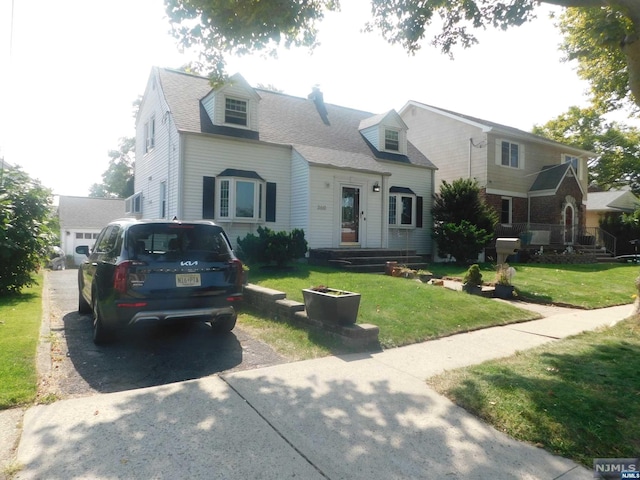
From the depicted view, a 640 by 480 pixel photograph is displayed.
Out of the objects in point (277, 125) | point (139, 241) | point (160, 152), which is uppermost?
point (277, 125)

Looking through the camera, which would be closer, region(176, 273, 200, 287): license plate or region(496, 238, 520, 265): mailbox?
region(176, 273, 200, 287): license plate

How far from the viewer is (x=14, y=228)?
369 inches

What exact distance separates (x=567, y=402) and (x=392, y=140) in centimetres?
1700

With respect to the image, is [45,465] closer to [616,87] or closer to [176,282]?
[176,282]

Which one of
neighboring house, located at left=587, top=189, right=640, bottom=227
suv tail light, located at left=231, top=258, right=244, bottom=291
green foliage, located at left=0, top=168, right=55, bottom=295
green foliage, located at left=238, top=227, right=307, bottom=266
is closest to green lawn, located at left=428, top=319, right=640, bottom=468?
suv tail light, located at left=231, top=258, right=244, bottom=291

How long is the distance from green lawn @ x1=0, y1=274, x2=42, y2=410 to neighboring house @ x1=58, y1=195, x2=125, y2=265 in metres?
30.1

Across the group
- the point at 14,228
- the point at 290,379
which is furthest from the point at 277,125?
the point at 290,379

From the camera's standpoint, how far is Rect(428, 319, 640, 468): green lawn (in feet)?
10.4

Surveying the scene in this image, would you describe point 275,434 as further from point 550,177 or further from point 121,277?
point 550,177

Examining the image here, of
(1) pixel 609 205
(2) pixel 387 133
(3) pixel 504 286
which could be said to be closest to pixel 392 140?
(2) pixel 387 133

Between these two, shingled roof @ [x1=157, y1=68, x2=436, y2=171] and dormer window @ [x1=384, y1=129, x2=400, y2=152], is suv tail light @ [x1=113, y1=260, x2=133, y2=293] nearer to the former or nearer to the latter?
shingled roof @ [x1=157, y1=68, x2=436, y2=171]

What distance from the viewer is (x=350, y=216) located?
53.4 feet

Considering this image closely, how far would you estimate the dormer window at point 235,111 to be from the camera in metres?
15.5

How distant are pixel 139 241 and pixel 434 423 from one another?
4168 mm
